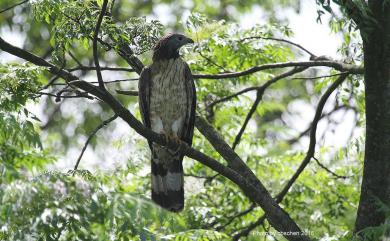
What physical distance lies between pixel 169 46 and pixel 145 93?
504mm

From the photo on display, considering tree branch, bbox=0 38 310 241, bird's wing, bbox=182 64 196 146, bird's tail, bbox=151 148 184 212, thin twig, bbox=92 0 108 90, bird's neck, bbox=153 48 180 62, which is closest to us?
thin twig, bbox=92 0 108 90

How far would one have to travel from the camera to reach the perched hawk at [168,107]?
20.3ft

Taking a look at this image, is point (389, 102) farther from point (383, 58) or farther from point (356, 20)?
point (356, 20)

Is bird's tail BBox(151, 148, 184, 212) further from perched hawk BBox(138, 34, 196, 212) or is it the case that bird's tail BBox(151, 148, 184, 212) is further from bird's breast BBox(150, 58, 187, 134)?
bird's breast BBox(150, 58, 187, 134)

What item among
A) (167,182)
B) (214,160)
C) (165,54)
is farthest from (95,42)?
(167,182)

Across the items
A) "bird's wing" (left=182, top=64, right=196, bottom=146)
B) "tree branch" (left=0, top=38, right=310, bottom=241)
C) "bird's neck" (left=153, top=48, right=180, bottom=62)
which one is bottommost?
"tree branch" (left=0, top=38, right=310, bottom=241)

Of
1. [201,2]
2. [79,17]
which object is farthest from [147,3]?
[79,17]

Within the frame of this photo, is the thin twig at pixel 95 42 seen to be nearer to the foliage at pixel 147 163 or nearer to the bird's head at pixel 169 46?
the foliage at pixel 147 163

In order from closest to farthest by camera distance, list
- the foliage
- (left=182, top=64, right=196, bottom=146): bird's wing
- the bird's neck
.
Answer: the foliage < (left=182, top=64, right=196, bottom=146): bird's wing < the bird's neck

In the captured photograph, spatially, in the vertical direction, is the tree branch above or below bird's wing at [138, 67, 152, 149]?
below

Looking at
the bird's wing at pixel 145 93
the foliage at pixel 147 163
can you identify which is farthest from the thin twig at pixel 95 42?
the bird's wing at pixel 145 93

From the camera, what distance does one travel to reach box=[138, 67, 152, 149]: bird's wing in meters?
6.20

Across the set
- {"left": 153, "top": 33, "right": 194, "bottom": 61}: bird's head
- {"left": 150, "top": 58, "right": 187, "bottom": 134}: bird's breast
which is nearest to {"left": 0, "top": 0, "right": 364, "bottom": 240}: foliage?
{"left": 153, "top": 33, "right": 194, "bottom": 61}: bird's head

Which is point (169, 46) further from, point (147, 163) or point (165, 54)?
point (147, 163)
